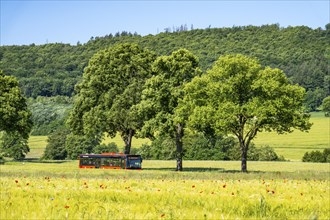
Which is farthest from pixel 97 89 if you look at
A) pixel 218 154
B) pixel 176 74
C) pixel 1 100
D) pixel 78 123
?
pixel 218 154

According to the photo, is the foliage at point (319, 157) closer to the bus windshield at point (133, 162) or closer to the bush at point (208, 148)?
the bush at point (208, 148)

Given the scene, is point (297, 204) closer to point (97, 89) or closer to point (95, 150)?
point (97, 89)

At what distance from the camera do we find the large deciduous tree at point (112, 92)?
226 ft

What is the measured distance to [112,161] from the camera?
73438 millimetres

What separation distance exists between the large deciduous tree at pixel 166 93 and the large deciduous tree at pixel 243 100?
2.83 metres

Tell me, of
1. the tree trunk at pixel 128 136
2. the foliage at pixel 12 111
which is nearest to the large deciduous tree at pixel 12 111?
the foliage at pixel 12 111

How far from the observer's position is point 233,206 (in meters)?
8.67

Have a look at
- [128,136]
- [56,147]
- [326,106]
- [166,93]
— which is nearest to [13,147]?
[56,147]

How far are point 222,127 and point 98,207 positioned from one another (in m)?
50.5

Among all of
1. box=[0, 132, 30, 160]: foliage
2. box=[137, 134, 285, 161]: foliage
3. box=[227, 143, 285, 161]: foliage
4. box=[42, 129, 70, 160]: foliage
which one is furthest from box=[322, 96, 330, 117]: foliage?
box=[0, 132, 30, 160]: foliage

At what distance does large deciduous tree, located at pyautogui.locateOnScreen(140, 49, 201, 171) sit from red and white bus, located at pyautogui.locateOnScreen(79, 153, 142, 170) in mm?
7102

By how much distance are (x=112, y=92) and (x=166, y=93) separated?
9644mm

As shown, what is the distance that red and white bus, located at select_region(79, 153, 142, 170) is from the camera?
71.3 m

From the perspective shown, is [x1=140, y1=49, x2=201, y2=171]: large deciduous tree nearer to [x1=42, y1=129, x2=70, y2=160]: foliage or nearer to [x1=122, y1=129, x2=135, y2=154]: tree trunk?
[x1=122, y1=129, x2=135, y2=154]: tree trunk
